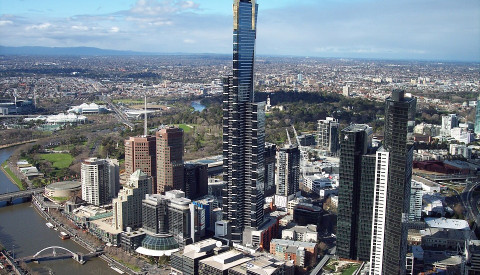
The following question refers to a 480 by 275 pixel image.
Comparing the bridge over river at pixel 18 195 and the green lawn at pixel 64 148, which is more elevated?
the green lawn at pixel 64 148

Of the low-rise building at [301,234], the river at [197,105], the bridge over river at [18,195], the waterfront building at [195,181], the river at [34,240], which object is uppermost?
the river at [197,105]

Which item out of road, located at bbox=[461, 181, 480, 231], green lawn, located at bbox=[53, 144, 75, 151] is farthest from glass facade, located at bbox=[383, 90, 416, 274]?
green lawn, located at bbox=[53, 144, 75, 151]

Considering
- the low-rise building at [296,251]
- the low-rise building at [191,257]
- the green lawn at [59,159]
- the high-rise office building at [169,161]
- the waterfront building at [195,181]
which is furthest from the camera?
the green lawn at [59,159]

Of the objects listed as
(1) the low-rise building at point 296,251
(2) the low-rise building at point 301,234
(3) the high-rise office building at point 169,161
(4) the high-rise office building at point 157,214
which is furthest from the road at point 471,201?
(3) the high-rise office building at point 169,161

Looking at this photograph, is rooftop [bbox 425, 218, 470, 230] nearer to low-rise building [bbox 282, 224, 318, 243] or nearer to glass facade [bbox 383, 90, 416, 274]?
low-rise building [bbox 282, 224, 318, 243]

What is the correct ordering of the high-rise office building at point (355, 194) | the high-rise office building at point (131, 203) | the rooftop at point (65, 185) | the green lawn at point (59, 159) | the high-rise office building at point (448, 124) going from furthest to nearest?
the high-rise office building at point (448, 124) < the green lawn at point (59, 159) < the rooftop at point (65, 185) < the high-rise office building at point (131, 203) < the high-rise office building at point (355, 194)

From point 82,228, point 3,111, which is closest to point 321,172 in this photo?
point 82,228

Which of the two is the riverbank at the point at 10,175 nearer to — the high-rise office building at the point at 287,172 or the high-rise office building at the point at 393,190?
the high-rise office building at the point at 287,172

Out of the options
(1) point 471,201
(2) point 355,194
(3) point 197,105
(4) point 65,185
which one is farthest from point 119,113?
(2) point 355,194
